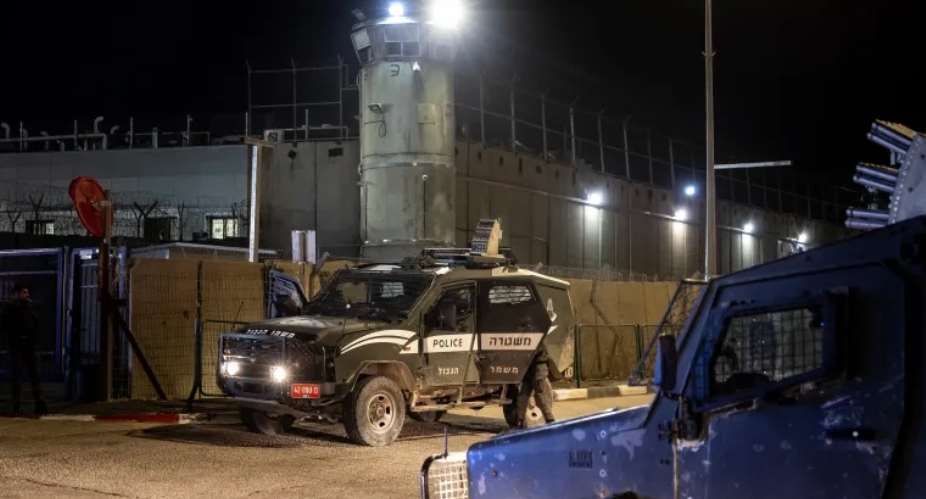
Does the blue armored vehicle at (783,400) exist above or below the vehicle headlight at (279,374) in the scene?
above

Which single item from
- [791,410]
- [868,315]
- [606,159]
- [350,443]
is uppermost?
[606,159]

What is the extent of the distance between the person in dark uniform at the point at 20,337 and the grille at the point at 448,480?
10.4 meters

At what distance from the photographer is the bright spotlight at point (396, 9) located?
2533cm

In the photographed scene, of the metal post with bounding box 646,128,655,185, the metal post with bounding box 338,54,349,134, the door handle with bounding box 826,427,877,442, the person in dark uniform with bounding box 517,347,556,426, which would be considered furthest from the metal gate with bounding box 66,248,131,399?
the metal post with bounding box 646,128,655,185

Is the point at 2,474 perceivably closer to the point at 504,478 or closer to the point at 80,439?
the point at 80,439

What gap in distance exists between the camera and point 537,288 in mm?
13953

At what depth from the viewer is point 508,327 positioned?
13.5 m

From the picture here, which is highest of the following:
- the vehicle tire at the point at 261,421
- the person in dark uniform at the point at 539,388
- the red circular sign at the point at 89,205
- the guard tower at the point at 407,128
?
the guard tower at the point at 407,128

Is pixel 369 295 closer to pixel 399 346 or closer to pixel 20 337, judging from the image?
pixel 399 346

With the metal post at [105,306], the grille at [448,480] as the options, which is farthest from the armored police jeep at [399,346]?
the grille at [448,480]

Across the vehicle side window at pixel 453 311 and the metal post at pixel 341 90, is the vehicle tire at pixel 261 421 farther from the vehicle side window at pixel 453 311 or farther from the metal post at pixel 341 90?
the metal post at pixel 341 90

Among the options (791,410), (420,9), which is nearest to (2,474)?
(791,410)

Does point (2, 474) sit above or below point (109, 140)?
below

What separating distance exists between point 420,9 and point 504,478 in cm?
2107
